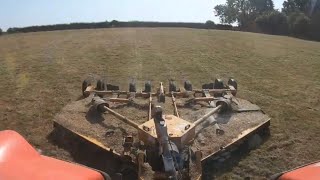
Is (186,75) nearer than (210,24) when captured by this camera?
Yes

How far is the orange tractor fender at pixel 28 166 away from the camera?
434cm

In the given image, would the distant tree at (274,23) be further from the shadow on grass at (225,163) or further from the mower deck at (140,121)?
the shadow on grass at (225,163)

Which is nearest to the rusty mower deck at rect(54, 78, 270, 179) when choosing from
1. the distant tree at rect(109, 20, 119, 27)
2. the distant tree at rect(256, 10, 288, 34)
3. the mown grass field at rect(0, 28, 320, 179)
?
the mown grass field at rect(0, 28, 320, 179)

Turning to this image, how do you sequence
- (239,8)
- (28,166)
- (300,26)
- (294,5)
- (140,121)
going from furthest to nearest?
(239,8), (294,5), (300,26), (140,121), (28,166)

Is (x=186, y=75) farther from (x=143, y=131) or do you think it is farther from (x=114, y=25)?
(x=114, y=25)

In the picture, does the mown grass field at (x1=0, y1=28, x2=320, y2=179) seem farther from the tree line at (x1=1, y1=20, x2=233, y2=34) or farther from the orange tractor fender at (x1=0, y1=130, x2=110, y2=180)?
the tree line at (x1=1, y1=20, x2=233, y2=34)

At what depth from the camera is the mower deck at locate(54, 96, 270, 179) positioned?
742 cm

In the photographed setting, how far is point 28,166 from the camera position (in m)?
4.60

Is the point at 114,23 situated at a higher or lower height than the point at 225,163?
lower

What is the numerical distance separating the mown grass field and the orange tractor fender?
278 cm

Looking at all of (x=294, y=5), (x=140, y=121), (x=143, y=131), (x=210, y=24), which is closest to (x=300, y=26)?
(x=210, y=24)

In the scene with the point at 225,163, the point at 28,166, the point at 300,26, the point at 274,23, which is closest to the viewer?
the point at 28,166

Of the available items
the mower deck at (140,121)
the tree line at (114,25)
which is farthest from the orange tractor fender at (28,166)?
the tree line at (114,25)

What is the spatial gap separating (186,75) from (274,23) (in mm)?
31532
